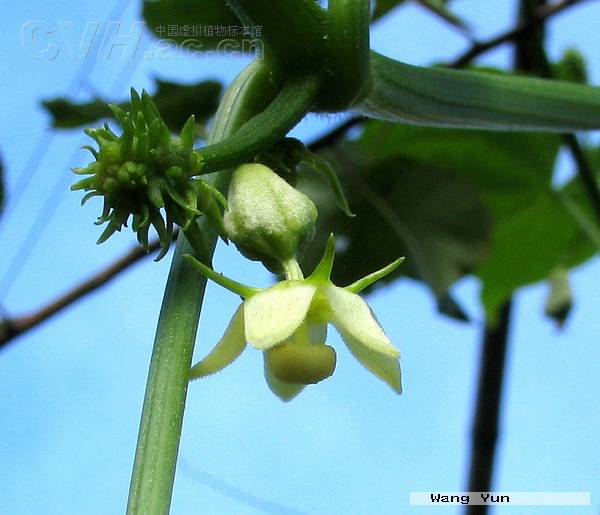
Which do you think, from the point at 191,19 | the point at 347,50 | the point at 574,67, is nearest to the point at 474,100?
the point at 347,50

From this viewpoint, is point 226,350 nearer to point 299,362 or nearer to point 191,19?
point 299,362

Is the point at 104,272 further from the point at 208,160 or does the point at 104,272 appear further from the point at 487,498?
the point at 208,160

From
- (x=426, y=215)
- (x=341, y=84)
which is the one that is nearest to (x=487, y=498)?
(x=426, y=215)

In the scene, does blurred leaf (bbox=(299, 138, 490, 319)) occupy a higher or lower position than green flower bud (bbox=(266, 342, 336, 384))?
higher

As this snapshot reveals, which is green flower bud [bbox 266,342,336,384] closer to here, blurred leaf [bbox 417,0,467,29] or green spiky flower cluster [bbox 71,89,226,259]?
green spiky flower cluster [bbox 71,89,226,259]

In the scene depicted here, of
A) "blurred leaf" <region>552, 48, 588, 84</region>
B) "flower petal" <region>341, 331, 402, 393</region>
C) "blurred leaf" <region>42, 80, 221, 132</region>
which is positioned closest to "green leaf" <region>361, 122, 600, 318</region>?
"blurred leaf" <region>552, 48, 588, 84</region>

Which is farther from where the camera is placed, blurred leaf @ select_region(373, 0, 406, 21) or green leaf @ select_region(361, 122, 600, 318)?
green leaf @ select_region(361, 122, 600, 318)

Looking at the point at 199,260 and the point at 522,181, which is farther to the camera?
the point at 522,181
